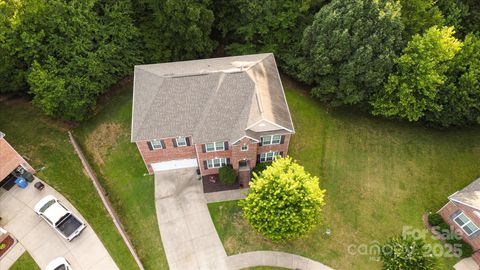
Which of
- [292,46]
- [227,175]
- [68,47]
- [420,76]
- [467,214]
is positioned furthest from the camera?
[292,46]

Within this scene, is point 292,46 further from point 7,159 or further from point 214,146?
point 7,159

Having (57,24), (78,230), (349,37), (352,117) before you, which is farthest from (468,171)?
(57,24)

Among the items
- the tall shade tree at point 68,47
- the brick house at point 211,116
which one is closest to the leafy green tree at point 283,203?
the brick house at point 211,116

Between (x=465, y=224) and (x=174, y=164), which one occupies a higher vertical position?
(x=174, y=164)

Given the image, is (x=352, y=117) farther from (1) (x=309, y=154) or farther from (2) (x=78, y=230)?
(2) (x=78, y=230)

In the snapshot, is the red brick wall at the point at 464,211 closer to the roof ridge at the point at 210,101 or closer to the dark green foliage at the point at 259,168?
the dark green foliage at the point at 259,168

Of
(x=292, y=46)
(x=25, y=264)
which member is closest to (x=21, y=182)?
(x=25, y=264)
